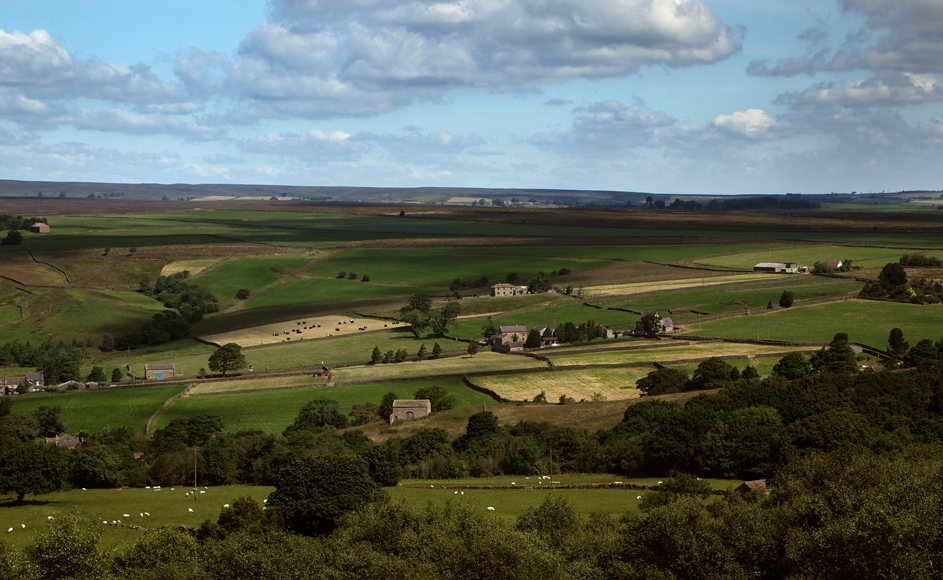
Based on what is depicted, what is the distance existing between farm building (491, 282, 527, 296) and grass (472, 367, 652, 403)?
142 ft

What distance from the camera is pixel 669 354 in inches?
3147

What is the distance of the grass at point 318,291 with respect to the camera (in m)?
121

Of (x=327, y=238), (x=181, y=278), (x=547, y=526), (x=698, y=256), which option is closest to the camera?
(x=547, y=526)

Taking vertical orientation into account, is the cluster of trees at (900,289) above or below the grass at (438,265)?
above

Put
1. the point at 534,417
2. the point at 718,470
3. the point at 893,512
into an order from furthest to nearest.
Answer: the point at 534,417 < the point at 718,470 < the point at 893,512

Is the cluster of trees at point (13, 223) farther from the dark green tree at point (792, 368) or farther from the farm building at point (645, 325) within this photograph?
the dark green tree at point (792, 368)

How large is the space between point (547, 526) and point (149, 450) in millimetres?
31860

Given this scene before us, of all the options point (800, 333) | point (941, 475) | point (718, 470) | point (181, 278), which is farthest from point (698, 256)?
point (941, 475)

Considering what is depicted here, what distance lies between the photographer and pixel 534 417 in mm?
61938

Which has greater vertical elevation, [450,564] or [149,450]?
[450,564]

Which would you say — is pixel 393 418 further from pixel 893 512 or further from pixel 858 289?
pixel 858 289

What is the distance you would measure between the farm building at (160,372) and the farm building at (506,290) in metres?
47.2

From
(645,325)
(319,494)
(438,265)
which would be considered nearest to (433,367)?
(645,325)

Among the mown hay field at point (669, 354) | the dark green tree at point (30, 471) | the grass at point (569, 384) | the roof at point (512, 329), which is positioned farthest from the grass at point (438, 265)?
the dark green tree at point (30, 471)
